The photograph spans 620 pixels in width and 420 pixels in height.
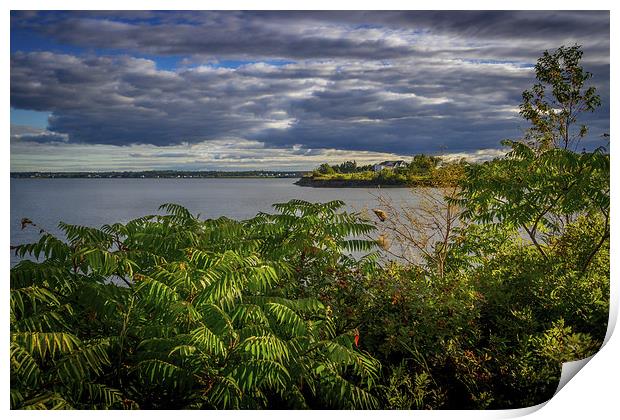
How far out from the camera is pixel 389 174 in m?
4.41

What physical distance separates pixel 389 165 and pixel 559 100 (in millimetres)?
1174

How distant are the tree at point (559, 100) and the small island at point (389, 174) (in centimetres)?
55

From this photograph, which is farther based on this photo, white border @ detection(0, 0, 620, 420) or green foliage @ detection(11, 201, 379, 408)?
white border @ detection(0, 0, 620, 420)

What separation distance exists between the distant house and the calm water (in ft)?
0.56

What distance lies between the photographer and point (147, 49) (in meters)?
3.69

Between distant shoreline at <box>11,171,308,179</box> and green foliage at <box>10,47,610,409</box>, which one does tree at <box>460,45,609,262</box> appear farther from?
distant shoreline at <box>11,171,308,179</box>

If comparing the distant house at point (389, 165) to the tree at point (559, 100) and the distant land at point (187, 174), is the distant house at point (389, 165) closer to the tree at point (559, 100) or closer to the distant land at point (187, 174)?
the distant land at point (187, 174)

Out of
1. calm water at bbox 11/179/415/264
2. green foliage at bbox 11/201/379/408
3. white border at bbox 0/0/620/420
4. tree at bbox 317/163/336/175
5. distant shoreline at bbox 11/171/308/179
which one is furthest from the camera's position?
tree at bbox 317/163/336/175

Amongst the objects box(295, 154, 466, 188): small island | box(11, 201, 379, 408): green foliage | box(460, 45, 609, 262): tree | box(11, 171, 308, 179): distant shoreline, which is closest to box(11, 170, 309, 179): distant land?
box(11, 171, 308, 179): distant shoreline

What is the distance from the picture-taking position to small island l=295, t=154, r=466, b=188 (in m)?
4.12

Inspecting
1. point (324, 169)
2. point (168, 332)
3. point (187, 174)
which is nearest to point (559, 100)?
point (324, 169)

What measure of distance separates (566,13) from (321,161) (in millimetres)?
1643
